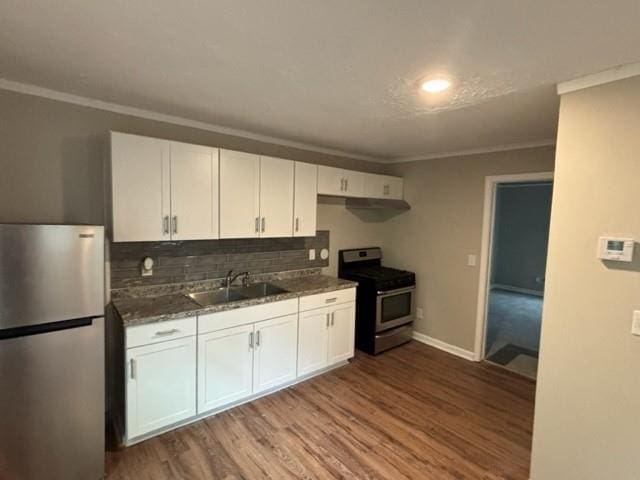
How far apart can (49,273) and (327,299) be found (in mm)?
2205

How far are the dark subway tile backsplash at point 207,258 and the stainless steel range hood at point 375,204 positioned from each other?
0.53 metres

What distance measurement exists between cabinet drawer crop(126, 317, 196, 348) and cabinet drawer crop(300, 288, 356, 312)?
1041 mm

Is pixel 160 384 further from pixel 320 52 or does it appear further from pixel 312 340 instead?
pixel 320 52

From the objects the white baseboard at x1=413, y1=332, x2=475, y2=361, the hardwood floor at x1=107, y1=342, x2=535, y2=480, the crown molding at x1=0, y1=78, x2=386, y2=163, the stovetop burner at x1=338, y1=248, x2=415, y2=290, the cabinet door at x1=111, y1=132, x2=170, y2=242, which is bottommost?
the hardwood floor at x1=107, y1=342, x2=535, y2=480

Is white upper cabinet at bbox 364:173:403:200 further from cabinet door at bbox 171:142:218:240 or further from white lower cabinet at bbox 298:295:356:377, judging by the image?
cabinet door at bbox 171:142:218:240

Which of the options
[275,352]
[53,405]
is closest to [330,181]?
[275,352]

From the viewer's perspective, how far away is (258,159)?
2.93 meters

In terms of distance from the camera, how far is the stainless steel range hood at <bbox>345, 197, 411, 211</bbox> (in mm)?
3984

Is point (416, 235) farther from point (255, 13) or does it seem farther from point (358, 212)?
point (255, 13)

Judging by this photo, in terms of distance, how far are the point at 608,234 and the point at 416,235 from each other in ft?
8.55

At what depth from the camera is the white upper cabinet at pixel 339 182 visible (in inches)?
135

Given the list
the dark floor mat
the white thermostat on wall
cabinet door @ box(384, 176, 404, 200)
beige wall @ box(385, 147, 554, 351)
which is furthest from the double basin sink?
the dark floor mat

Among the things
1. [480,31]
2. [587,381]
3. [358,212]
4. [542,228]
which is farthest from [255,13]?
[542,228]

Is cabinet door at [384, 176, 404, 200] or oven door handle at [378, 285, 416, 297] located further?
cabinet door at [384, 176, 404, 200]
